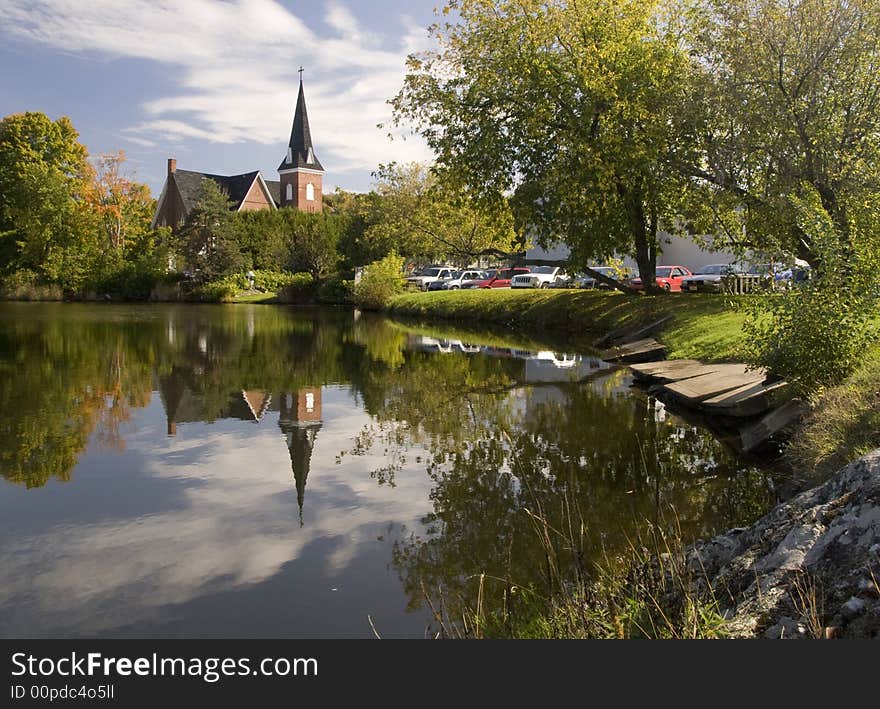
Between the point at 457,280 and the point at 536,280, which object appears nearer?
the point at 536,280

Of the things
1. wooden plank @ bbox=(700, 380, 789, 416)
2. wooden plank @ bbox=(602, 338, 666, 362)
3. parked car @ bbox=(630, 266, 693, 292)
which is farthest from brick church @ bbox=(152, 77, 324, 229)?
wooden plank @ bbox=(700, 380, 789, 416)

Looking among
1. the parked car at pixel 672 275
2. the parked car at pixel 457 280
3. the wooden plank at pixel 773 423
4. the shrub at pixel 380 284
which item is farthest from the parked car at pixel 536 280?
the wooden plank at pixel 773 423

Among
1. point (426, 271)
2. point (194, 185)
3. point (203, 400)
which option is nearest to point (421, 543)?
point (203, 400)

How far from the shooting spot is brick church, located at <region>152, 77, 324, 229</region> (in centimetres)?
8219

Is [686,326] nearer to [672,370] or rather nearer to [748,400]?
[672,370]

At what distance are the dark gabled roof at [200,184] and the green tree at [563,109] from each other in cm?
5684

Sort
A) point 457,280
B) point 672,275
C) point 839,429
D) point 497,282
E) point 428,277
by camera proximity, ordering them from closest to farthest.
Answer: point 839,429, point 672,275, point 497,282, point 457,280, point 428,277

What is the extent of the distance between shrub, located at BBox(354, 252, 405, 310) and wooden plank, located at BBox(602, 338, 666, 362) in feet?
96.3

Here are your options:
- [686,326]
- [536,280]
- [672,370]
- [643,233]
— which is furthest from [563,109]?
[536,280]

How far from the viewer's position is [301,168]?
94.2m

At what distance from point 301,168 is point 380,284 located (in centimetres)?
4821

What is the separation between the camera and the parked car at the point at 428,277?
57875 mm

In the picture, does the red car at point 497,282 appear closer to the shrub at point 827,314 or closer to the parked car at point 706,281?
the parked car at point 706,281

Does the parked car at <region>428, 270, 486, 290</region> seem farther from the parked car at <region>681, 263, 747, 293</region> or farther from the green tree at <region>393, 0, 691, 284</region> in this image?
the green tree at <region>393, 0, 691, 284</region>
